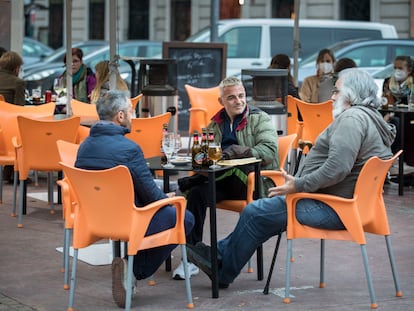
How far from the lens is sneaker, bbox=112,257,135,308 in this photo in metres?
6.44

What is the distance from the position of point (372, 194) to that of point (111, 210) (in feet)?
5.23

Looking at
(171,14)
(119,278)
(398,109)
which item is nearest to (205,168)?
(119,278)

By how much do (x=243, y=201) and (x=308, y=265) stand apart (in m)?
0.67

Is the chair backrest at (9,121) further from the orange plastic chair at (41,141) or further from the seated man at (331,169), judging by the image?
the seated man at (331,169)

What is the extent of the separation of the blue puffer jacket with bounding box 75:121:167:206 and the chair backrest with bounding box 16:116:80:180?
2.85 metres

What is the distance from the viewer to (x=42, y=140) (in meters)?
9.40

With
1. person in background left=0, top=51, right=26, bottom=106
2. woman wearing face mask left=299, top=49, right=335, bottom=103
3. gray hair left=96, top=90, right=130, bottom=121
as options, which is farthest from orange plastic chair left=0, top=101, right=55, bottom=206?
woman wearing face mask left=299, top=49, right=335, bottom=103

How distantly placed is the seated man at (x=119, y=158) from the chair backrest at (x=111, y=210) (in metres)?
0.10

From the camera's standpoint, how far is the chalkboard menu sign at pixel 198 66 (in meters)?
16.1

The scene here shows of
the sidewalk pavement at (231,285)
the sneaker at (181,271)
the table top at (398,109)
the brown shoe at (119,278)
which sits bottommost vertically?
the sidewalk pavement at (231,285)

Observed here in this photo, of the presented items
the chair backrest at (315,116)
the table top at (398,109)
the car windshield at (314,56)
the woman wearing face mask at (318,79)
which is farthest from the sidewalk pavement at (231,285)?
the car windshield at (314,56)

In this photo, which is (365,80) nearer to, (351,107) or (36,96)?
(351,107)

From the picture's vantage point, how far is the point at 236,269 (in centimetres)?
691

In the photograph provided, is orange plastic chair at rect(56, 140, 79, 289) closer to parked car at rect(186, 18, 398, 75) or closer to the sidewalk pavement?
the sidewalk pavement
